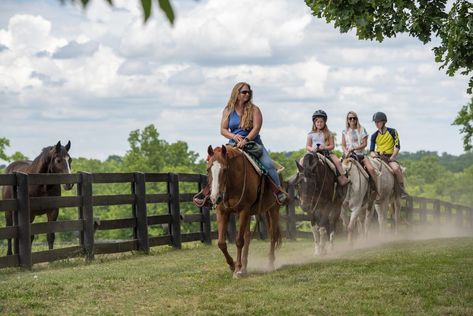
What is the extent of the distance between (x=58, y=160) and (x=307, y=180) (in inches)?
180

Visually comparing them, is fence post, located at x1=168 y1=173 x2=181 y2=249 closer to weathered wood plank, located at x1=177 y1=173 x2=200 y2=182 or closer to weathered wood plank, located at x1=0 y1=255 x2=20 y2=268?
weathered wood plank, located at x1=177 y1=173 x2=200 y2=182

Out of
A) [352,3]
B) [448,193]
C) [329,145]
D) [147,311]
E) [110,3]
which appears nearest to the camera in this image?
[110,3]

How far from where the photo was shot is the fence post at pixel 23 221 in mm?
13242

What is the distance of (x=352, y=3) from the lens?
44.8ft

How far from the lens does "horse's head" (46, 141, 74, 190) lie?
15066 millimetres

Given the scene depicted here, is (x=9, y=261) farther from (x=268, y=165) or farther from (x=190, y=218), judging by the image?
(x=190, y=218)

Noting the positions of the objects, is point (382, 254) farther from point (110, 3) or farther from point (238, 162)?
point (110, 3)

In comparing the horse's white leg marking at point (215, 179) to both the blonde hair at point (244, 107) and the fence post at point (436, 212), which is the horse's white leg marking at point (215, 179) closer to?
the blonde hair at point (244, 107)

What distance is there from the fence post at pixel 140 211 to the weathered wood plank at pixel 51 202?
1898 millimetres

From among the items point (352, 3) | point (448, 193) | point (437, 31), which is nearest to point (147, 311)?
point (352, 3)

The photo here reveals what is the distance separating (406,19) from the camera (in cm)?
1392

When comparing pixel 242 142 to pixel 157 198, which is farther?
pixel 157 198

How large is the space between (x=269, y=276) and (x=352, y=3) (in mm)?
5065

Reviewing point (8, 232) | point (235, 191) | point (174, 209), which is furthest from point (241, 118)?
point (174, 209)
